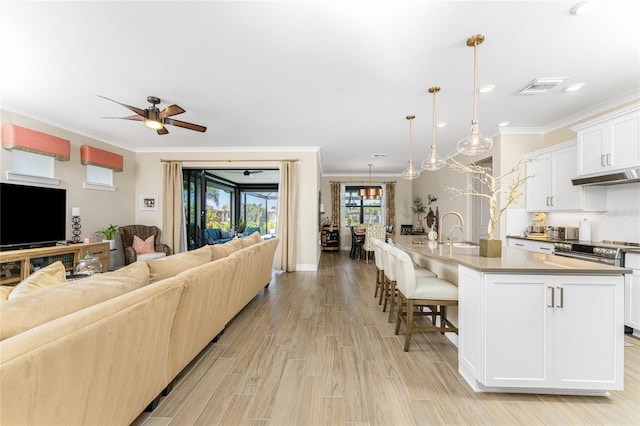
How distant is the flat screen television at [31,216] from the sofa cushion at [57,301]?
3.70 metres

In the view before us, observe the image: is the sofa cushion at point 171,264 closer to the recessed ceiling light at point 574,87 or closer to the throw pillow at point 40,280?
the throw pillow at point 40,280

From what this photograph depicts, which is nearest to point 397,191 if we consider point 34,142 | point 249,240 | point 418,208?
point 418,208

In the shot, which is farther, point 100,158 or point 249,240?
point 100,158

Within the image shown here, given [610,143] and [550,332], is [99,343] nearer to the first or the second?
[550,332]

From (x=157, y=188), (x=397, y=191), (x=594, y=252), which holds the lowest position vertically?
(x=594, y=252)

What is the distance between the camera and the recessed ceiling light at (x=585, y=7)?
6.06 feet

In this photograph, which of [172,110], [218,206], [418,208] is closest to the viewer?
→ [172,110]

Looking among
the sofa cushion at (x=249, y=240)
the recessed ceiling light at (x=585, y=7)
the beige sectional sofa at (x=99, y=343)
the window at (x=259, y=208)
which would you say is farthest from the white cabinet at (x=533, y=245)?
the window at (x=259, y=208)

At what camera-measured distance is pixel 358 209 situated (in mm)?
9617

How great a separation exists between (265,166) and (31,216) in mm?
3813

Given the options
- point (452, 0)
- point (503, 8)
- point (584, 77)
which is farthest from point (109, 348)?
point (584, 77)

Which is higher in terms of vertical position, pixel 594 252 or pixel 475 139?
pixel 475 139

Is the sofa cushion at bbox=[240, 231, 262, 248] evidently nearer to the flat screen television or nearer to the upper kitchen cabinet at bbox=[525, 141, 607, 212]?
the flat screen television

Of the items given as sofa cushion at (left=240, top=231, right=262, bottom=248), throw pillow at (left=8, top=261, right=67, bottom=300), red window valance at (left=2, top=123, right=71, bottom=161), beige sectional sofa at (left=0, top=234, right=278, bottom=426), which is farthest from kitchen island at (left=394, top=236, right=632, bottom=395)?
red window valance at (left=2, top=123, right=71, bottom=161)
